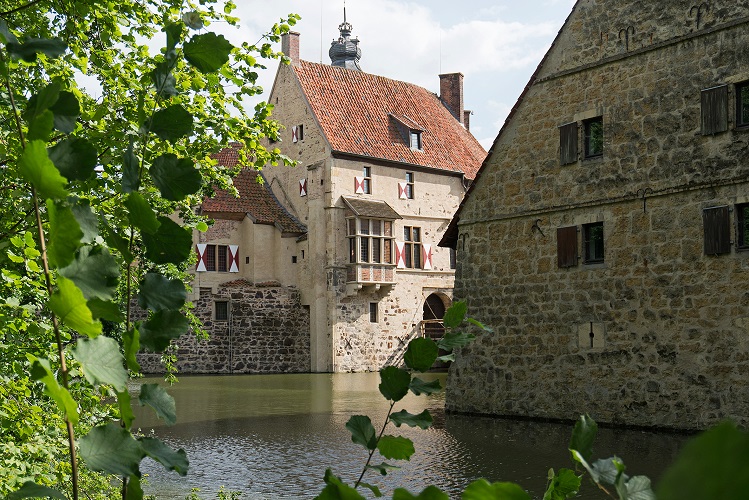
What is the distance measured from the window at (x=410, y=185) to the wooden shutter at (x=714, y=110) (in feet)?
71.7

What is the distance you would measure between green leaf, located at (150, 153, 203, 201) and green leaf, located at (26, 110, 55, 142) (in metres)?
0.21

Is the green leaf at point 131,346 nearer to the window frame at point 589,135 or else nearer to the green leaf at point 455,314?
the green leaf at point 455,314

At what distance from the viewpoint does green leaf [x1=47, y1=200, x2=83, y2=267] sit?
1001 millimetres

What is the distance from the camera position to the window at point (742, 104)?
11625 mm

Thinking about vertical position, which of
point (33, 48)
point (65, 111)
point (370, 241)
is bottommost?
point (65, 111)

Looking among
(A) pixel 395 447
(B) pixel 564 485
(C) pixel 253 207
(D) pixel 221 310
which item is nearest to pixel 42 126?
(A) pixel 395 447

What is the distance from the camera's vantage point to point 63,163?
1.16 meters

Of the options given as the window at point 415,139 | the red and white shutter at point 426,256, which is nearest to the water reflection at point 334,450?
the red and white shutter at point 426,256

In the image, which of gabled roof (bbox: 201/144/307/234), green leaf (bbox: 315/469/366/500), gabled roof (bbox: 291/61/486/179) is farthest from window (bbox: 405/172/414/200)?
green leaf (bbox: 315/469/366/500)

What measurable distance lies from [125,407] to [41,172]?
12.6 inches

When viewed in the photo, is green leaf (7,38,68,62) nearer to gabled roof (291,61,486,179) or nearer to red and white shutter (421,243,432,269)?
gabled roof (291,61,486,179)

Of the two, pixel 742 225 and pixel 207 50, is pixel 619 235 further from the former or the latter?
pixel 207 50

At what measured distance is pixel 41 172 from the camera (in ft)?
3.19

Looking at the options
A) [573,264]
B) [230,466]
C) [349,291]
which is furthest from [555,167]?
[349,291]
